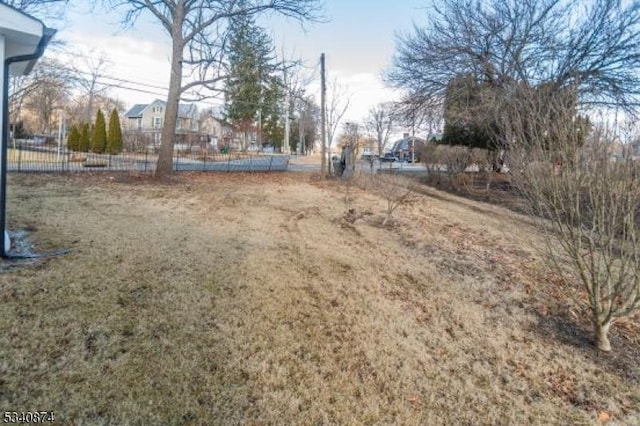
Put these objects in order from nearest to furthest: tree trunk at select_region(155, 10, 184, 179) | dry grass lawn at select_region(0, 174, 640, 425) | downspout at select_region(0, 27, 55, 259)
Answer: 1. dry grass lawn at select_region(0, 174, 640, 425)
2. downspout at select_region(0, 27, 55, 259)
3. tree trunk at select_region(155, 10, 184, 179)

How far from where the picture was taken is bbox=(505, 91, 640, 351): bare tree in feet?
10.4

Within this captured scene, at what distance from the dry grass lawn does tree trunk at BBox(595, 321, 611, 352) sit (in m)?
0.09

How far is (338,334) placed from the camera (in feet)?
10.5

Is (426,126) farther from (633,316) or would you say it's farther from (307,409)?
(307,409)

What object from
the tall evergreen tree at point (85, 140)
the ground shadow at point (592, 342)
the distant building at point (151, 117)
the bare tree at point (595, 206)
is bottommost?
the ground shadow at point (592, 342)

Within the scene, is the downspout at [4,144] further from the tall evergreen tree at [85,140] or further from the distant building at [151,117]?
the distant building at [151,117]

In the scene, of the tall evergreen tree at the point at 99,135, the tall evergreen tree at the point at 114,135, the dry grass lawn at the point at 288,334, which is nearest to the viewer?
the dry grass lawn at the point at 288,334

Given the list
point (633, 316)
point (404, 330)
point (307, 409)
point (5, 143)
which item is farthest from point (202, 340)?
point (633, 316)

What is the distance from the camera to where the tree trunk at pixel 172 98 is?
12.5 metres

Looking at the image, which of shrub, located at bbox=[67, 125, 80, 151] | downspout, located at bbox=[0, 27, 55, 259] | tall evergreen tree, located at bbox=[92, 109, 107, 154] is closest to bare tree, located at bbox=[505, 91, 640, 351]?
downspout, located at bbox=[0, 27, 55, 259]

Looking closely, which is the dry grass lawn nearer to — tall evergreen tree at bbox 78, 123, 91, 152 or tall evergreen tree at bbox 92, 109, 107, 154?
tall evergreen tree at bbox 92, 109, 107, 154

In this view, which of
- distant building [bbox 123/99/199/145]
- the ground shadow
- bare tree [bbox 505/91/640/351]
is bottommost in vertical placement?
the ground shadow

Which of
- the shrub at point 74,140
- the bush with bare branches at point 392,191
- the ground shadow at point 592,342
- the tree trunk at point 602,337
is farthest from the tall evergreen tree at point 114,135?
the tree trunk at point 602,337

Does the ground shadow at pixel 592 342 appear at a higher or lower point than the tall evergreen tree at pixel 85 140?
lower
